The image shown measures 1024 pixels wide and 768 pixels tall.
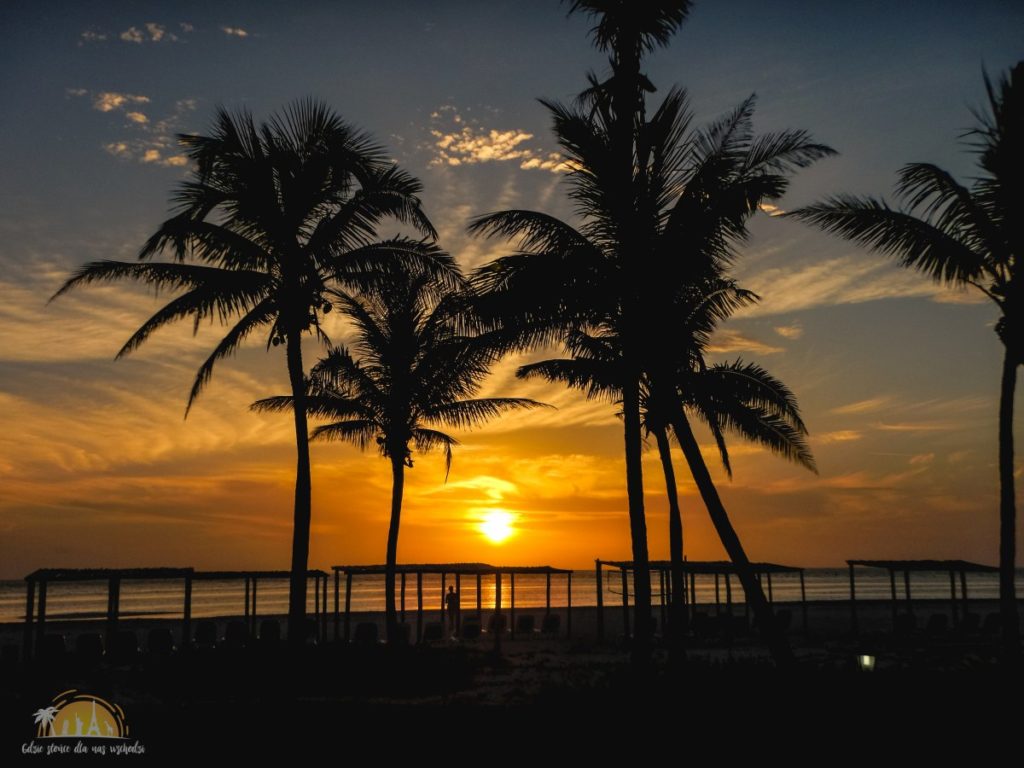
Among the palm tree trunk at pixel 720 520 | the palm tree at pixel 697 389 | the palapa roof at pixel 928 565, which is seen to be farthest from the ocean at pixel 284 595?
the palm tree trunk at pixel 720 520

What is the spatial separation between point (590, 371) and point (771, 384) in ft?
13.6

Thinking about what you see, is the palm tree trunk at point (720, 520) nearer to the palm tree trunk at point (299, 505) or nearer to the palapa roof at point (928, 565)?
the palm tree trunk at point (299, 505)

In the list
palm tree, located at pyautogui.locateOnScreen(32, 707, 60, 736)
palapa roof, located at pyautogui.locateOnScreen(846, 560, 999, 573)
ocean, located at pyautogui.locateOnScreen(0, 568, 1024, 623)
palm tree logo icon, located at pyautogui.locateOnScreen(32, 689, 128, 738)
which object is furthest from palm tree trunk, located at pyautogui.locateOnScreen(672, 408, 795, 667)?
ocean, located at pyautogui.locateOnScreen(0, 568, 1024, 623)

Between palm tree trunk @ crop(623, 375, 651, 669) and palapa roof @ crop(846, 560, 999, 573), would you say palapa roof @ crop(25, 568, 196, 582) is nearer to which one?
palm tree trunk @ crop(623, 375, 651, 669)

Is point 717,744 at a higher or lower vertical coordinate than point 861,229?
lower

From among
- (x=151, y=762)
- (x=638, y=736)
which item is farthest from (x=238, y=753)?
(x=638, y=736)

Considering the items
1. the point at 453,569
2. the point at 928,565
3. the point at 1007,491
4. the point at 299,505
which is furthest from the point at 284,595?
the point at 1007,491

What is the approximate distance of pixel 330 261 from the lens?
626 inches

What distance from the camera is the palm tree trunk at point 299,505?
48.1 ft

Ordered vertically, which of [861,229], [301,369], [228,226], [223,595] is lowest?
[223,595]

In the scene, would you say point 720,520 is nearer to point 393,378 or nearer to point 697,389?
point 697,389

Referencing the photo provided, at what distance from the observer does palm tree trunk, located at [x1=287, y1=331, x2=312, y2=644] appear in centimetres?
1466

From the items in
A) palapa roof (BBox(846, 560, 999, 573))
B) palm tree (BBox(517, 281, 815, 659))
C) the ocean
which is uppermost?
palm tree (BBox(517, 281, 815, 659))

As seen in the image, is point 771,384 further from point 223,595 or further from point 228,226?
point 223,595
